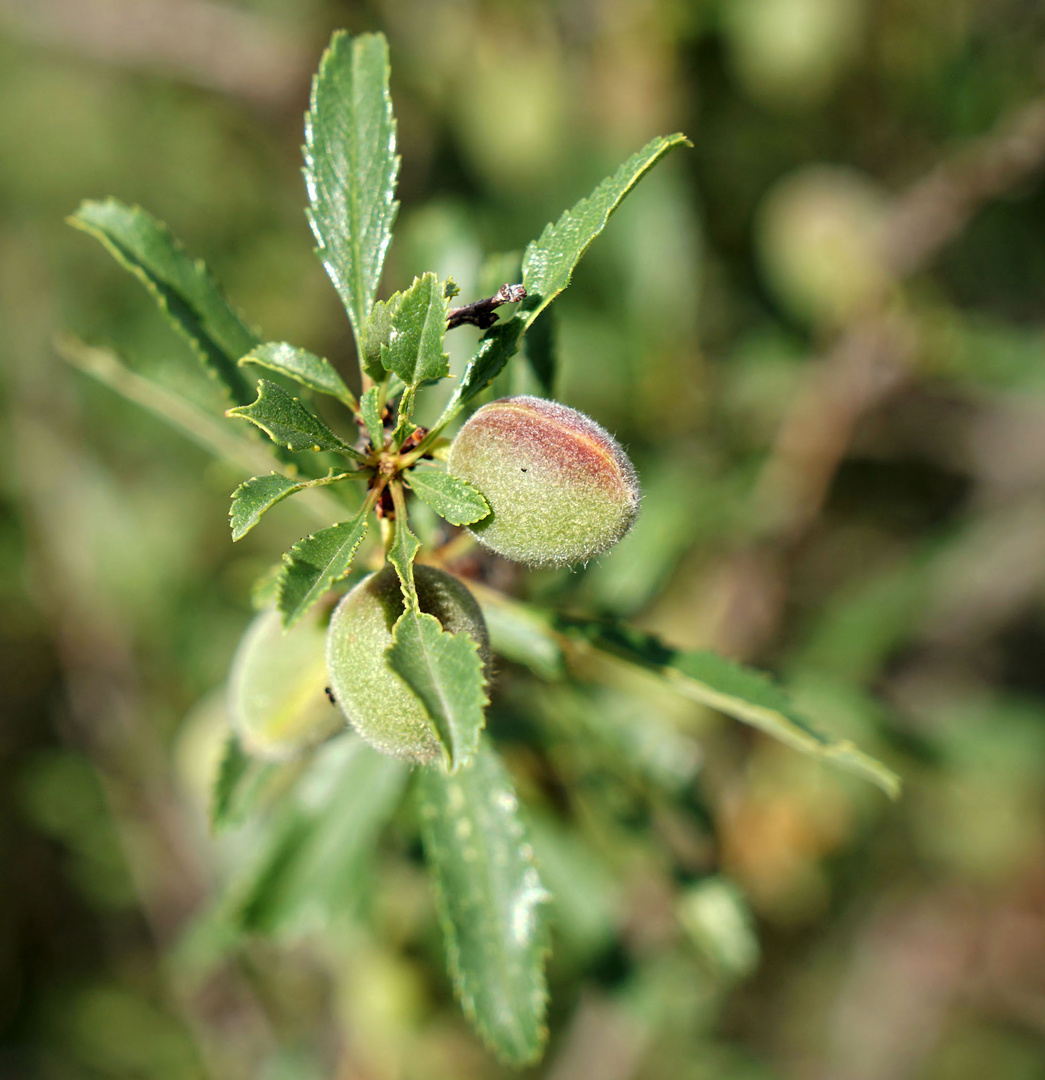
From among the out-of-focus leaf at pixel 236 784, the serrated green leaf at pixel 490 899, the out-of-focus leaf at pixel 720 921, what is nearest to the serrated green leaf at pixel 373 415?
the serrated green leaf at pixel 490 899

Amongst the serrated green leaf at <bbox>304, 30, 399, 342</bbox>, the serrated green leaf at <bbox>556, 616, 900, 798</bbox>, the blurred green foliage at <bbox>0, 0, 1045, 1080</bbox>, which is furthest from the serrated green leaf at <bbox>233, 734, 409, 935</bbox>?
the serrated green leaf at <bbox>304, 30, 399, 342</bbox>

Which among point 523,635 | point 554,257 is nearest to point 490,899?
point 523,635

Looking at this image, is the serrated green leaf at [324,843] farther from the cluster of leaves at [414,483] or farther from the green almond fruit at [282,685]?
the green almond fruit at [282,685]

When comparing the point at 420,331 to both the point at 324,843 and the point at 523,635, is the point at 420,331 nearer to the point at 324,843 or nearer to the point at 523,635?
the point at 523,635

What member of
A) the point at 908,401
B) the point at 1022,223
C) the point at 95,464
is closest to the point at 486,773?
the point at 908,401

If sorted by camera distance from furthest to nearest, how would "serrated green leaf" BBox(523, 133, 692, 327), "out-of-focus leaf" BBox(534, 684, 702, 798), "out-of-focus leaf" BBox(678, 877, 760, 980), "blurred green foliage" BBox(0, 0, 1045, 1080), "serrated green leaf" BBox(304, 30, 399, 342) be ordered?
"blurred green foliage" BBox(0, 0, 1045, 1080)
"out-of-focus leaf" BBox(678, 877, 760, 980)
"out-of-focus leaf" BBox(534, 684, 702, 798)
"serrated green leaf" BBox(304, 30, 399, 342)
"serrated green leaf" BBox(523, 133, 692, 327)

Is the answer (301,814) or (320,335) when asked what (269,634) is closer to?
(301,814)

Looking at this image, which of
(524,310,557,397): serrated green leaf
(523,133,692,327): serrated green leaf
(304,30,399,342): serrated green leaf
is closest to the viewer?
(523,133,692,327): serrated green leaf

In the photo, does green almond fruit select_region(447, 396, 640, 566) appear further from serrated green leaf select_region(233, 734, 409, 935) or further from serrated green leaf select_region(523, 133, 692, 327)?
serrated green leaf select_region(233, 734, 409, 935)
